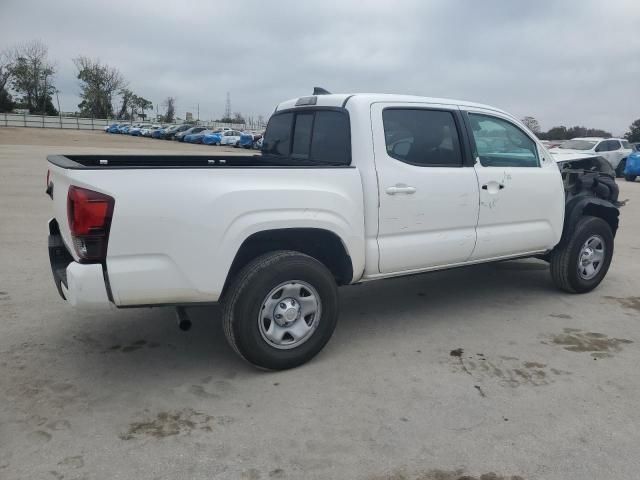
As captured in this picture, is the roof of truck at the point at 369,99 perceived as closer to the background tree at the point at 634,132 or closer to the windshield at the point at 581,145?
the windshield at the point at 581,145

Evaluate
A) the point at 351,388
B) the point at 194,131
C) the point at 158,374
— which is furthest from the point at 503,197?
the point at 194,131

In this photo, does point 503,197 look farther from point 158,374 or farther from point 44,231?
point 44,231

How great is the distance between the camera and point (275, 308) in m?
3.53

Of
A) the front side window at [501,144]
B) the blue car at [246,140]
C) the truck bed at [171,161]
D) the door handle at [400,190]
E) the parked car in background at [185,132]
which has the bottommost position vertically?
the door handle at [400,190]

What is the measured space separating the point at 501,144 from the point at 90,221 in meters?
3.41

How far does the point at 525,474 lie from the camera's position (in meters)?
2.61

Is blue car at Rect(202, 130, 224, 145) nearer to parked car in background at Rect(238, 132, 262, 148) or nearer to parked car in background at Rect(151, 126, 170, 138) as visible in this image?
parked car in background at Rect(238, 132, 262, 148)

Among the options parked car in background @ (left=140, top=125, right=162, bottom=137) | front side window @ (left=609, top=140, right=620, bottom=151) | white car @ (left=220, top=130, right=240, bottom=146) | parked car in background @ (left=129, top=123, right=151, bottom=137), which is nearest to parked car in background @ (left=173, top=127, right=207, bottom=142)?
parked car in background @ (left=140, top=125, right=162, bottom=137)

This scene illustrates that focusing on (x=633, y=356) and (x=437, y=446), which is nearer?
(x=437, y=446)

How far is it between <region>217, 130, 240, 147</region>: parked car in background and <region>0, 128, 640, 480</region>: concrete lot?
37750mm

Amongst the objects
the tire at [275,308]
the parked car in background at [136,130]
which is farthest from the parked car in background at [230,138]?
the tire at [275,308]

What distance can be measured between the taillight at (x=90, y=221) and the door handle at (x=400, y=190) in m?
1.87

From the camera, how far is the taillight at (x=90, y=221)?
2922mm

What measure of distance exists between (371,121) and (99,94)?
87.3m
